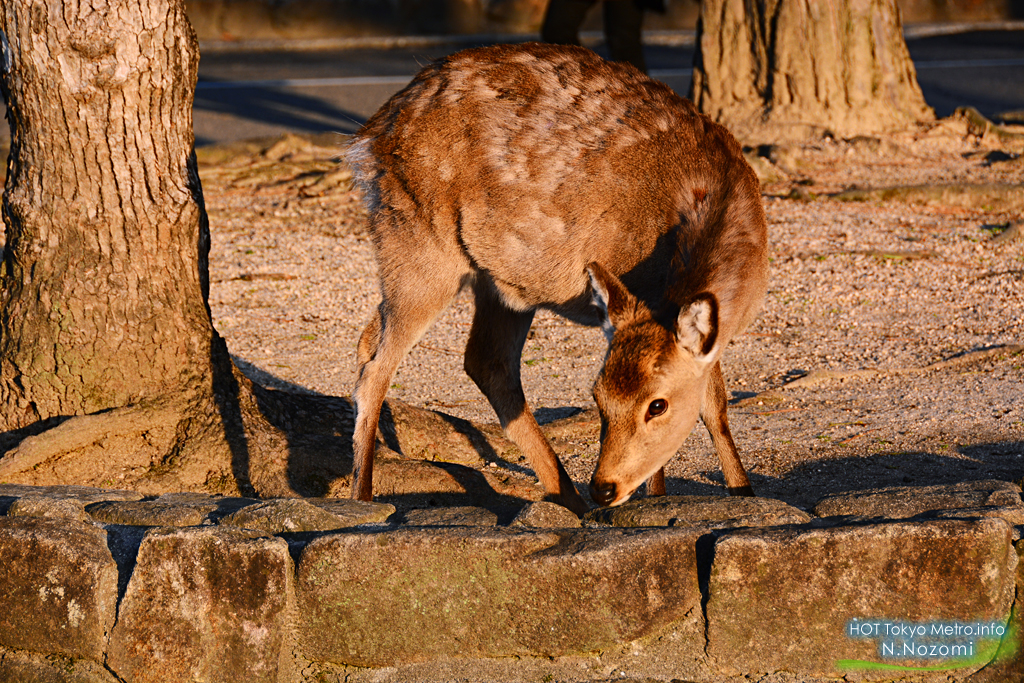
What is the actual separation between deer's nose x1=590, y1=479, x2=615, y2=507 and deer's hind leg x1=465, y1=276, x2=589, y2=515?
0.89 m

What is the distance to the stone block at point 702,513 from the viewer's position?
296 centimetres

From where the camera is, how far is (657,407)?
138 inches

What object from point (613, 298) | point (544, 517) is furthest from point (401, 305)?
point (544, 517)

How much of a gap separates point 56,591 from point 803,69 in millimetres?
7775

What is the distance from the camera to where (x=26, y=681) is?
2818mm

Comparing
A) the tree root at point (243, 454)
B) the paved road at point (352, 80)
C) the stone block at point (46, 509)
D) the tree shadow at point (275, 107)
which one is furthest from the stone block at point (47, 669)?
the tree shadow at point (275, 107)

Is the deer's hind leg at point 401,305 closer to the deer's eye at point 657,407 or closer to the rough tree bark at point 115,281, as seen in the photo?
the rough tree bark at point 115,281

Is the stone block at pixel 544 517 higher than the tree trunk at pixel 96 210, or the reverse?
the tree trunk at pixel 96 210

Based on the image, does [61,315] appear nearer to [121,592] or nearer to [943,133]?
[121,592]

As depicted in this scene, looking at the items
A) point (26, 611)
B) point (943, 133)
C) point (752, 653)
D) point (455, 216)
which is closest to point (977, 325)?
point (455, 216)

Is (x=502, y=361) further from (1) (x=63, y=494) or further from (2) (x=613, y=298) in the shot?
(1) (x=63, y=494)

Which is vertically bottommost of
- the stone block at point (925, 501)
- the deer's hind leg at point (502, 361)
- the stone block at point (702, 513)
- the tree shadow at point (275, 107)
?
the tree shadow at point (275, 107)

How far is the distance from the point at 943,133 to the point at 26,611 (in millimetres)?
8579

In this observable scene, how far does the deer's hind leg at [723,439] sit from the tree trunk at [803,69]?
5.59m
